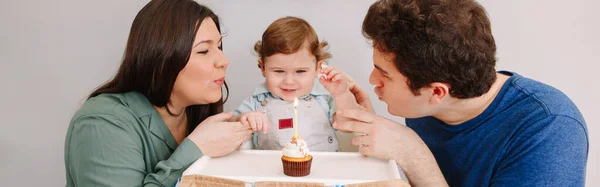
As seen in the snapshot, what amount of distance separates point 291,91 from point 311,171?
719 millimetres

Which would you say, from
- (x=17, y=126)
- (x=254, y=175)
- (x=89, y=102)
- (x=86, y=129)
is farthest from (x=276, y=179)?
(x=17, y=126)

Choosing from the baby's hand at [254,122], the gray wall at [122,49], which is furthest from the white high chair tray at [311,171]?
the gray wall at [122,49]

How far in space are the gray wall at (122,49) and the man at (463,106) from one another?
3.01ft

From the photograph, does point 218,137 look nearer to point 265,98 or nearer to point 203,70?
point 203,70

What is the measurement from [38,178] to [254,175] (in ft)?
7.05

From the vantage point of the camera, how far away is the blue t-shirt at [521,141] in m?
1.43

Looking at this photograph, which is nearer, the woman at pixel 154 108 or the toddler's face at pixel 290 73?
the woman at pixel 154 108

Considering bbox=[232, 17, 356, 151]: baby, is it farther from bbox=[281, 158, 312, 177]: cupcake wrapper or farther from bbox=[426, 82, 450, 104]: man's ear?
bbox=[281, 158, 312, 177]: cupcake wrapper

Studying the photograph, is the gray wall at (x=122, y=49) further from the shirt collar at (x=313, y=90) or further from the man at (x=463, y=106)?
the man at (x=463, y=106)

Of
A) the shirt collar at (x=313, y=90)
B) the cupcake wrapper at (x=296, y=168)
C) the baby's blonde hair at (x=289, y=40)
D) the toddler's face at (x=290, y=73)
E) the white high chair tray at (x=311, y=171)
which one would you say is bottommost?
the white high chair tray at (x=311, y=171)

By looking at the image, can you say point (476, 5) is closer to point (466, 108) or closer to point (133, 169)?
point (466, 108)

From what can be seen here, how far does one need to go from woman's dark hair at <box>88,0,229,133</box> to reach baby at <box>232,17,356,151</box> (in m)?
0.38

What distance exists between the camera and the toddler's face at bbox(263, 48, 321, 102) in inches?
81.7

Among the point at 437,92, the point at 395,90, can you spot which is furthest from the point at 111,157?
the point at 437,92
